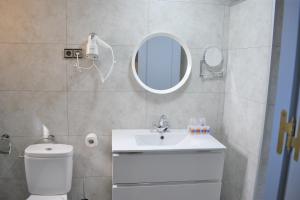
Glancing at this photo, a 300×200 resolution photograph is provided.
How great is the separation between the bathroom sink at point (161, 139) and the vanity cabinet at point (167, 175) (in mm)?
307

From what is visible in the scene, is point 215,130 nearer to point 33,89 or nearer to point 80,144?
point 80,144

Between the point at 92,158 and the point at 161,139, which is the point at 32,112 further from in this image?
the point at 161,139

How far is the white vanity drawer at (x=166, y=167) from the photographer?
5.46ft

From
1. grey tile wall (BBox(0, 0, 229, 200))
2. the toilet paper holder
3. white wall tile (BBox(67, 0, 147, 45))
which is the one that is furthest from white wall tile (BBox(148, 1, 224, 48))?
the toilet paper holder

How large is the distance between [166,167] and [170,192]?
20 centimetres

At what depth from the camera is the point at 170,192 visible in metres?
1.75

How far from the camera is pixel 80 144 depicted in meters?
2.07

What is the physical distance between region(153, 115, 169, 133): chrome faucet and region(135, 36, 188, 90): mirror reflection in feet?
0.88

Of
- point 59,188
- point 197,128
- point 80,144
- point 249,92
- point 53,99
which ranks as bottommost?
point 59,188

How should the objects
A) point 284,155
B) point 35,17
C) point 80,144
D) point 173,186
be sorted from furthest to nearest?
point 80,144
point 35,17
point 173,186
point 284,155

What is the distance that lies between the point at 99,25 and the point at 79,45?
0.75 ft

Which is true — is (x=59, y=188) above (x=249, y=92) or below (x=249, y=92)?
below

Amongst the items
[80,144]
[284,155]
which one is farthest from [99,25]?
[284,155]

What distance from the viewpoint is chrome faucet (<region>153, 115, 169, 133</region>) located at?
2027 mm
